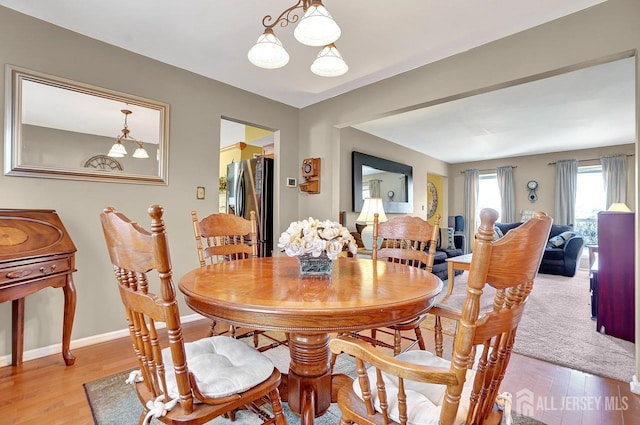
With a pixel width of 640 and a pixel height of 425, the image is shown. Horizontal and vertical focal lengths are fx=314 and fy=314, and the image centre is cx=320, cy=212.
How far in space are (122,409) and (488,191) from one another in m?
8.45

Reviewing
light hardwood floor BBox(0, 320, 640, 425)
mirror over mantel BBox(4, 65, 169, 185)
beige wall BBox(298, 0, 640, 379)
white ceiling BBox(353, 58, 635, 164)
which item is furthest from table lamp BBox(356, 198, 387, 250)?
mirror over mantel BBox(4, 65, 169, 185)

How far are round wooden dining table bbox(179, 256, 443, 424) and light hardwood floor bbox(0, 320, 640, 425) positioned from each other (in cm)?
107

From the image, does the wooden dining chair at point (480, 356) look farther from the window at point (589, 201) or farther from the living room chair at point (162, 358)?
the window at point (589, 201)

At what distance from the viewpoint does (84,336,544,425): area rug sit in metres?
1.56

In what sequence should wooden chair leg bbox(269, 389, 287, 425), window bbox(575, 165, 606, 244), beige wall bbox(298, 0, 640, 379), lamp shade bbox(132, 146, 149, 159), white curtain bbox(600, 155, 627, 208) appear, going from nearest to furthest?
wooden chair leg bbox(269, 389, 287, 425) → beige wall bbox(298, 0, 640, 379) → lamp shade bbox(132, 146, 149, 159) → white curtain bbox(600, 155, 627, 208) → window bbox(575, 165, 606, 244)

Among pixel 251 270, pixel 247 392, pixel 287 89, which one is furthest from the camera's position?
pixel 287 89

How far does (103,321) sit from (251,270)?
1802 mm

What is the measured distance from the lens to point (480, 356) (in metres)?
0.76

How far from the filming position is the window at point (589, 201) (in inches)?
252

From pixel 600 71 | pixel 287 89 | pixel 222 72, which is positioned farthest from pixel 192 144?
pixel 600 71

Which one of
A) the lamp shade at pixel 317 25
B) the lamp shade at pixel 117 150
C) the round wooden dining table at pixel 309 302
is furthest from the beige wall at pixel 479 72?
the lamp shade at pixel 117 150

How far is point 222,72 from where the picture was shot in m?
3.04

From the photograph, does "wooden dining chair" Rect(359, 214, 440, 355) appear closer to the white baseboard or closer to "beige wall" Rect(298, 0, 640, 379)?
"beige wall" Rect(298, 0, 640, 379)

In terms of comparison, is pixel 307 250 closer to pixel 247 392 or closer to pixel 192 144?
pixel 247 392
